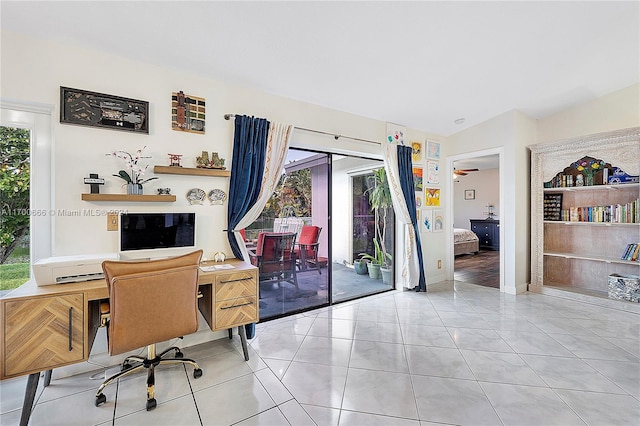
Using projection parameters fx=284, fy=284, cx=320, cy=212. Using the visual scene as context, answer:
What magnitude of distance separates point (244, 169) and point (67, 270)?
5.07 feet

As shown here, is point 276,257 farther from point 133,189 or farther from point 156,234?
point 133,189

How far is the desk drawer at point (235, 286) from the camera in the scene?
2.25 meters

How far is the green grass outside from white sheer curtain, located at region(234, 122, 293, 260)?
66.0 inches

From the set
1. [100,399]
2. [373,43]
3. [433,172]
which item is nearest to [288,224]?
[373,43]

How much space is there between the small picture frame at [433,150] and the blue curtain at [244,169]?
288 centimetres

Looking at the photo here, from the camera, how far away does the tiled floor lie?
68.2 inches

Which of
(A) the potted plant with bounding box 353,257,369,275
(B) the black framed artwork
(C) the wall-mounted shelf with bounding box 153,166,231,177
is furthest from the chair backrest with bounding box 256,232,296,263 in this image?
(B) the black framed artwork

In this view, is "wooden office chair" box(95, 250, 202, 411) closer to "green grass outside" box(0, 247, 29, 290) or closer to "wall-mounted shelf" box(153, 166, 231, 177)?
"wall-mounted shelf" box(153, 166, 231, 177)

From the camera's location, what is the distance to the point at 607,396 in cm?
189

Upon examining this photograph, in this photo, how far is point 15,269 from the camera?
219 centimetres

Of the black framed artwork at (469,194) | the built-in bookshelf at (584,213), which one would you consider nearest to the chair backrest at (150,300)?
the built-in bookshelf at (584,213)

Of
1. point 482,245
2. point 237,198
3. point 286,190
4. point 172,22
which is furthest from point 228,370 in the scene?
point 482,245

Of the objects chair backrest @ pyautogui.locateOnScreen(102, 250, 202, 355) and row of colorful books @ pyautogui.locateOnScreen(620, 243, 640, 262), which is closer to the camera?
chair backrest @ pyautogui.locateOnScreen(102, 250, 202, 355)

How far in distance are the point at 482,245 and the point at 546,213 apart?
4153 millimetres
